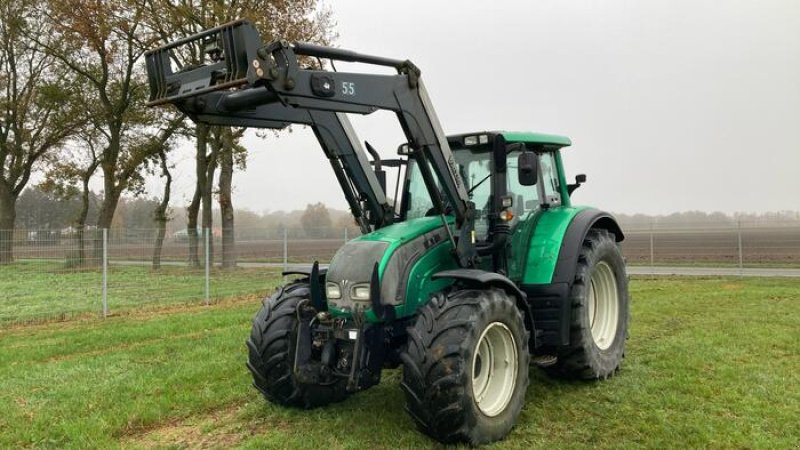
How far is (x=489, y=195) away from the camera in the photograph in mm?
5332

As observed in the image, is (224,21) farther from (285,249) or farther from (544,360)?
(544,360)

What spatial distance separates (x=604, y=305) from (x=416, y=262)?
2.84 meters

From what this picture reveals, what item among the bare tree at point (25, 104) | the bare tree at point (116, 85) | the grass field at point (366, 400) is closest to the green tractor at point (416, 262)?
the grass field at point (366, 400)

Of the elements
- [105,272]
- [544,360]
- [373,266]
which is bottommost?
[544,360]

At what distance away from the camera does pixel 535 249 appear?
545 centimetres

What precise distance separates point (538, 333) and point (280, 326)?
2.17 metres

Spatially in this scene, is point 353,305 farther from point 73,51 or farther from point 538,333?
point 73,51

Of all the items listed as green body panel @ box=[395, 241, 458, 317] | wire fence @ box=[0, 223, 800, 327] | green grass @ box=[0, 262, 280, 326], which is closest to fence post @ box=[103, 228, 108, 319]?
wire fence @ box=[0, 223, 800, 327]

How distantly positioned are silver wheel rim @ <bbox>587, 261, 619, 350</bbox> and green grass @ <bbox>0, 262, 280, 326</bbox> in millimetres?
→ 9327

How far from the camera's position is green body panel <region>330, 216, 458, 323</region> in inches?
174

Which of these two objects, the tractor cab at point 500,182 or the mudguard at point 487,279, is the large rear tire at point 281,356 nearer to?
the mudguard at point 487,279

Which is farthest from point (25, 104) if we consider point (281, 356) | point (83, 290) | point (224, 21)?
point (281, 356)

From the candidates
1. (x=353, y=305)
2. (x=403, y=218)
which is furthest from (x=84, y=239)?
(x=353, y=305)

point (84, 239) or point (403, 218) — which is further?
point (84, 239)
